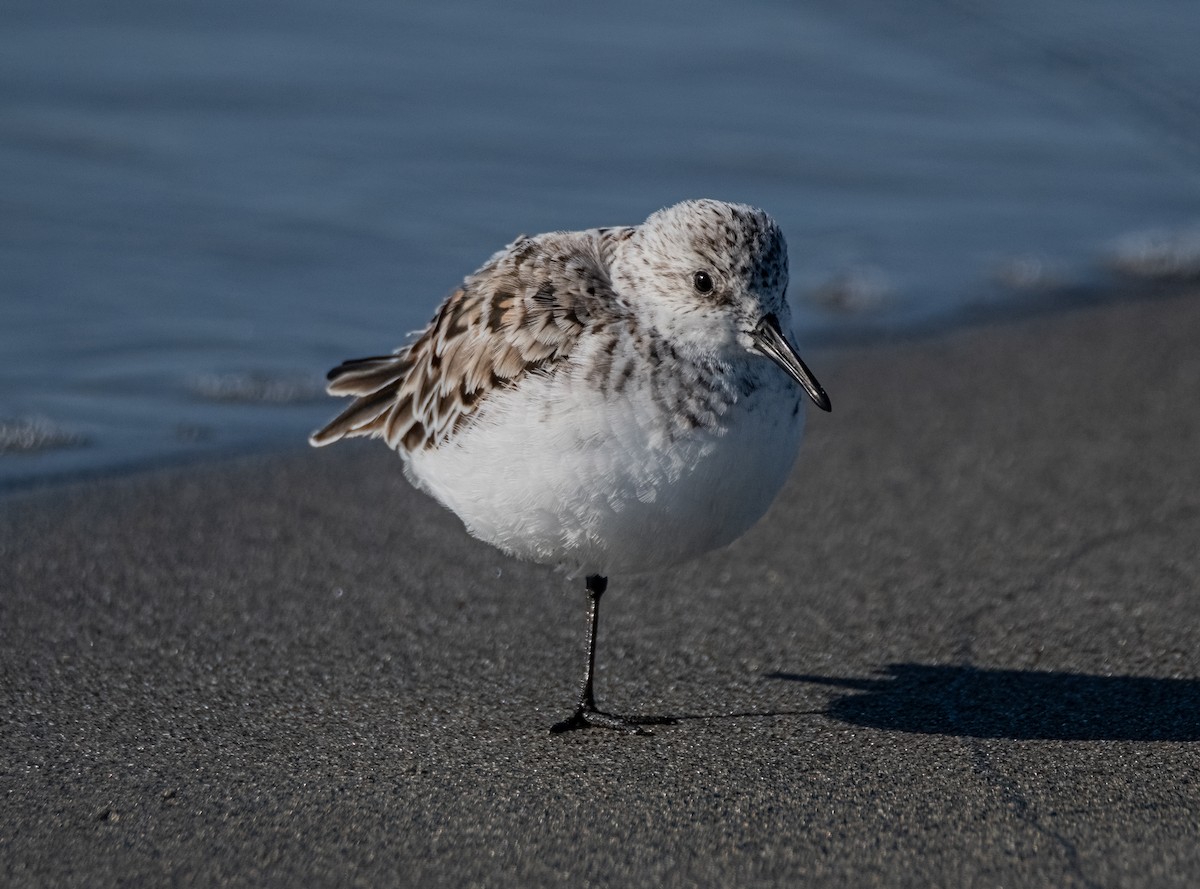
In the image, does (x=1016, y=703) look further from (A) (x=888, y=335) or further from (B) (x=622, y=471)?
(A) (x=888, y=335)

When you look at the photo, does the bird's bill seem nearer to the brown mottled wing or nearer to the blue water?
the brown mottled wing

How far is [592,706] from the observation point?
3.88m

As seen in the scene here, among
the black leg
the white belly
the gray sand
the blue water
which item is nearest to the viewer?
the gray sand

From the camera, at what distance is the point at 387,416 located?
4.38m

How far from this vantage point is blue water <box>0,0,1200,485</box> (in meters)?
6.43

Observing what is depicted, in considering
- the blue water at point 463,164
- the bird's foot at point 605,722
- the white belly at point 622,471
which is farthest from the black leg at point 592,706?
the blue water at point 463,164

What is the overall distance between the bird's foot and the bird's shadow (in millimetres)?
388

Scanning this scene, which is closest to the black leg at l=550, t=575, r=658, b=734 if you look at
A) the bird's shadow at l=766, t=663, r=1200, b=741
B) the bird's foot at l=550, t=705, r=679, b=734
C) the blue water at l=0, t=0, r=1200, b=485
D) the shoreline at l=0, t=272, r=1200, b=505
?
the bird's foot at l=550, t=705, r=679, b=734

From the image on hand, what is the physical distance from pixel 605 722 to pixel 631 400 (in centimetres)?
79

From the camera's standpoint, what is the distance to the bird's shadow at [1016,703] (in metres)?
3.69

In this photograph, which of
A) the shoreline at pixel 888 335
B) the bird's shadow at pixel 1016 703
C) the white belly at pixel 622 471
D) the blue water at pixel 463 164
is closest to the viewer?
the white belly at pixel 622 471

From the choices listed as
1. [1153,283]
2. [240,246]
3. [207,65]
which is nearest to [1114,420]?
[1153,283]

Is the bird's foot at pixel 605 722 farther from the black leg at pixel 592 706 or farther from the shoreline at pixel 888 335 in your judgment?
the shoreline at pixel 888 335

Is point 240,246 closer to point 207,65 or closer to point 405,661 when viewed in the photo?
point 207,65
